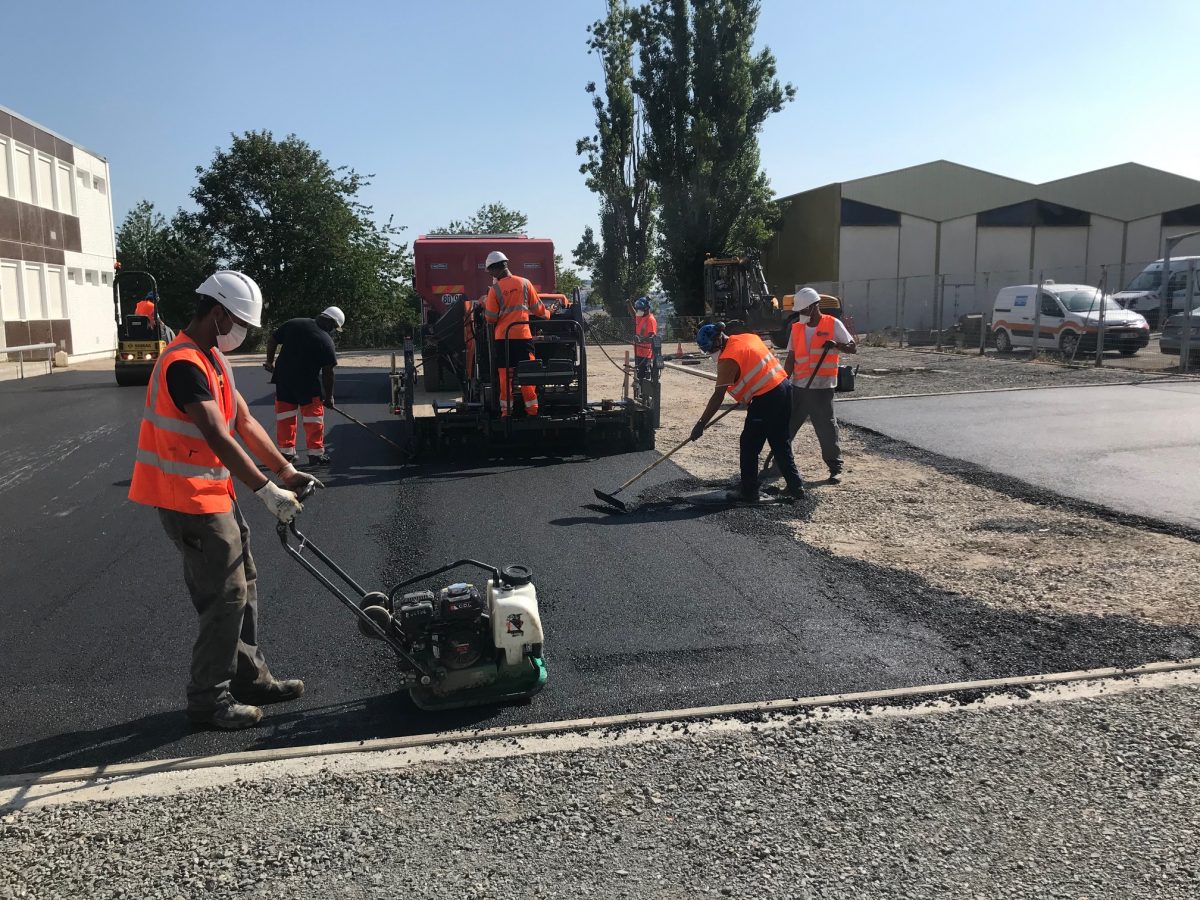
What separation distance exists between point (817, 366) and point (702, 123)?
30188mm

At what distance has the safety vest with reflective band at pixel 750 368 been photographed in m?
7.59

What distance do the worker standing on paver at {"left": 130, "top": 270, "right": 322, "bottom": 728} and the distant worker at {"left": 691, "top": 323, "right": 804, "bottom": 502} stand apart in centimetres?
439

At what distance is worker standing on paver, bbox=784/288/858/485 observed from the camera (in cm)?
859

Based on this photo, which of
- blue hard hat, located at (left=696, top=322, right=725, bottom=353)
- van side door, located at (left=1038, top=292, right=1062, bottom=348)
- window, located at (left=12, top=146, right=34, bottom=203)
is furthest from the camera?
window, located at (left=12, top=146, right=34, bottom=203)

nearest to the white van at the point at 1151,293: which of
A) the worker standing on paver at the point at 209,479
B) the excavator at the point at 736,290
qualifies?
the excavator at the point at 736,290

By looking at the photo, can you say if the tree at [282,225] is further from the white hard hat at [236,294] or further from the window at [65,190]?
the white hard hat at [236,294]

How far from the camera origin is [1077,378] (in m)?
16.9

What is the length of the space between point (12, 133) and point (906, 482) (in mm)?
30271

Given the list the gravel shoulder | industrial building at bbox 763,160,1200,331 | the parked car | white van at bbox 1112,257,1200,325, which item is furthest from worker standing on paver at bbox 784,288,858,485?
industrial building at bbox 763,160,1200,331

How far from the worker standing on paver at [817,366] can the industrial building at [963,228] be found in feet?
93.5

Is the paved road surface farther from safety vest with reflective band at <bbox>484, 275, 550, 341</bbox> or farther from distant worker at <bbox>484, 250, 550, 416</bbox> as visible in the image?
safety vest with reflective band at <bbox>484, 275, 550, 341</bbox>

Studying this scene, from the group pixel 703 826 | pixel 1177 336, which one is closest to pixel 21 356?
pixel 703 826

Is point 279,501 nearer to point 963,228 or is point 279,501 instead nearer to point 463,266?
point 463,266

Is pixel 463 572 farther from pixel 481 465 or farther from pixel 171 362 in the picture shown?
pixel 481 465
